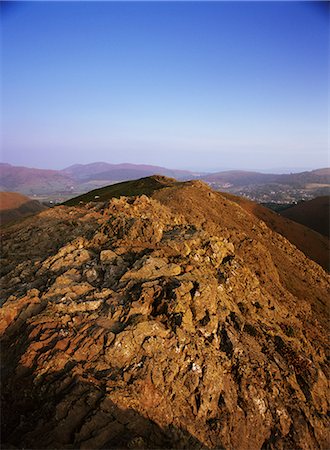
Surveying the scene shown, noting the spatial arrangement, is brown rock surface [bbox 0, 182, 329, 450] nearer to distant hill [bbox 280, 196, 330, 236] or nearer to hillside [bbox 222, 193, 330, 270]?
hillside [bbox 222, 193, 330, 270]

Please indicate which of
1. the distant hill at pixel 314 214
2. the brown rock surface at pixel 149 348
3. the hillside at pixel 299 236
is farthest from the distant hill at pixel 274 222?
the distant hill at pixel 314 214

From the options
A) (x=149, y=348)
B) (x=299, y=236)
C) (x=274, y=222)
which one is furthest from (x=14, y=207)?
(x=149, y=348)

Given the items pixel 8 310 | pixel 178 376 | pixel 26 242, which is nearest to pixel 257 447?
pixel 178 376

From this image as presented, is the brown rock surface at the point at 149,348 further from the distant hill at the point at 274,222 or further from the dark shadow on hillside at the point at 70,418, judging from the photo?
the distant hill at the point at 274,222

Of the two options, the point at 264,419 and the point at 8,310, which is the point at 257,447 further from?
the point at 8,310

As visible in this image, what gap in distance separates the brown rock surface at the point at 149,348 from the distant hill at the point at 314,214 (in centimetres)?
5795

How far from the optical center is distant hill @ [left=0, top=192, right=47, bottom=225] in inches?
3088

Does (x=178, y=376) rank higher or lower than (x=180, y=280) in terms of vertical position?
lower

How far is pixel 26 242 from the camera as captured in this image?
13.1 metres

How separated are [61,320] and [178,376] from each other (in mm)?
3362

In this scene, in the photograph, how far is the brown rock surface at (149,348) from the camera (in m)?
6.17

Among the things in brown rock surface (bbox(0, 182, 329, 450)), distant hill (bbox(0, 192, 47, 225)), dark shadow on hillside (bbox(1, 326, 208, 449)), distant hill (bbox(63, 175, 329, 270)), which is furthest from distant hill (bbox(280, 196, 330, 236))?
distant hill (bbox(0, 192, 47, 225))

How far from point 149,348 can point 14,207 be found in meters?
87.3

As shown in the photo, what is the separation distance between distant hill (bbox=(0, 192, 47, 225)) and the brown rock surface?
242 feet
